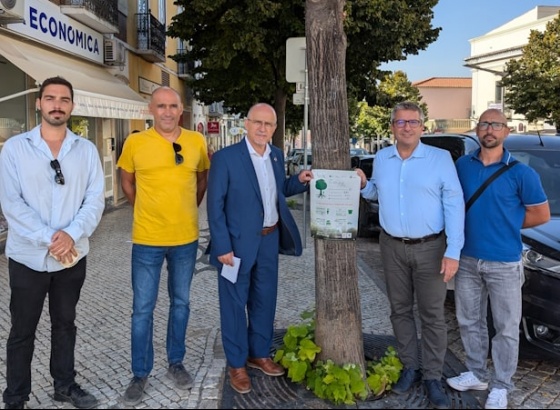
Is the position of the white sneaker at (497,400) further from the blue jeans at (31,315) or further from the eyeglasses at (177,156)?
the blue jeans at (31,315)

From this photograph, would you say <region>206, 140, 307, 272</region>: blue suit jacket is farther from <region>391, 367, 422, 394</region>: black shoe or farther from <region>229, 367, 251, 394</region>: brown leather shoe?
<region>391, 367, 422, 394</region>: black shoe

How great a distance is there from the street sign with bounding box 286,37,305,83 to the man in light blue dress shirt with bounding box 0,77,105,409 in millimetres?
5858

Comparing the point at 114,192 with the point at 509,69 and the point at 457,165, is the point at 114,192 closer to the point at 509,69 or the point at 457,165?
the point at 457,165

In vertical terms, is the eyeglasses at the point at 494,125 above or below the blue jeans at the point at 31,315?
above

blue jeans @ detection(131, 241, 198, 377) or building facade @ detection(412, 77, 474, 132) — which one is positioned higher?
building facade @ detection(412, 77, 474, 132)

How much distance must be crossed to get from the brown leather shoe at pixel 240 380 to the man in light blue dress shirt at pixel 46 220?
0.92 metres

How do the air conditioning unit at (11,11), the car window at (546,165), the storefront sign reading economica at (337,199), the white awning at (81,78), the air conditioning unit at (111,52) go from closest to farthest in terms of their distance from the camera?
the storefront sign reading economica at (337,199) → the car window at (546,165) → the air conditioning unit at (11,11) → the white awning at (81,78) → the air conditioning unit at (111,52)

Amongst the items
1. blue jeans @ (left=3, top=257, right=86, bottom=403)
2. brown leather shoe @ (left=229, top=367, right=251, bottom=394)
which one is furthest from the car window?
blue jeans @ (left=3, top=257, right=86, bottom=403)

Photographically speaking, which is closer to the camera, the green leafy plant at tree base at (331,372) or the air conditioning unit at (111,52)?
the green leafy plant at tree base at (331,372)

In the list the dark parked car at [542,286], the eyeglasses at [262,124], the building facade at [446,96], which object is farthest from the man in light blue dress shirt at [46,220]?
the building facade at [446,96]

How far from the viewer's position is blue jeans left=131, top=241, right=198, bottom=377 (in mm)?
3691

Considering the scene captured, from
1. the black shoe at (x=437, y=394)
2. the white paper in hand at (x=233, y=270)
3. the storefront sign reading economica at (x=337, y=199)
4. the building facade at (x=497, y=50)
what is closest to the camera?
the black shoe at (x=437, y=394)

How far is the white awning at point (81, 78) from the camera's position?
8.41 metres

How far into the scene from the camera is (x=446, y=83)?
8088 cm
